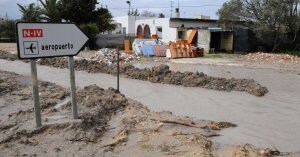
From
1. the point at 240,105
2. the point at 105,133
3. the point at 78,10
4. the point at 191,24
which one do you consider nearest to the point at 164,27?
the point at 191,24

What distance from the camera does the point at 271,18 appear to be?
29578 millimetres

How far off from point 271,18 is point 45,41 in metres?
25.5

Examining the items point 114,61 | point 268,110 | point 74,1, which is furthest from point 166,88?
point 74,1

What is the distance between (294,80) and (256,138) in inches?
388

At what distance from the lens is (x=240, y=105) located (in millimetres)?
11117

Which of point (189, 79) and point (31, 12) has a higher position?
point (31, 12)

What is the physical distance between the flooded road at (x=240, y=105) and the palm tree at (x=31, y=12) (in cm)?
2148

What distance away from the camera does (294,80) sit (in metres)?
16.7

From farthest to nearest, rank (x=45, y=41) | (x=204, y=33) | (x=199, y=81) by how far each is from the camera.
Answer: (x=204, y=33)
(x=199, y=81)
(x=45, y=41)

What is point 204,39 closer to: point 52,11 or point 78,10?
point 78,10

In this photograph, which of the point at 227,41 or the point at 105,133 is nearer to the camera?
the point at 105,133

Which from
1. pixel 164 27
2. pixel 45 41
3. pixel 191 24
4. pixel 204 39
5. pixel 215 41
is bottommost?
pixel 215 41

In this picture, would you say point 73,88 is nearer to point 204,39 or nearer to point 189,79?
point 189,79

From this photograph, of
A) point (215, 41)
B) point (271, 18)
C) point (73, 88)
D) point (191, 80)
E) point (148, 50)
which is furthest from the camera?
point (215, 41)
